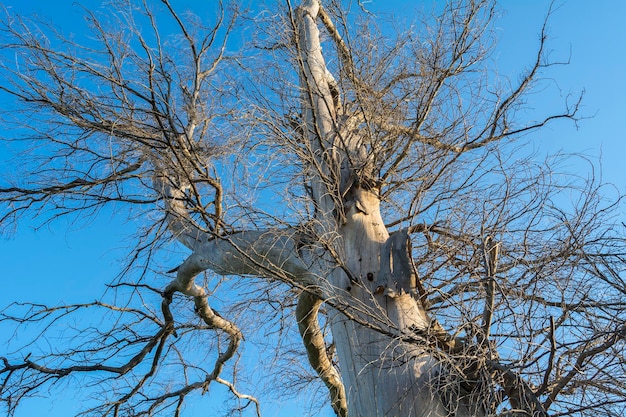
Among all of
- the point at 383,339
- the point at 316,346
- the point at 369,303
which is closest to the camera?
the point at 383,339

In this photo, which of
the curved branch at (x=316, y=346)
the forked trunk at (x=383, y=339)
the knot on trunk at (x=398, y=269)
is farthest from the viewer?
the curved branch at (x=316, y=346)

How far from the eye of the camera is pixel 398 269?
2.84 metres

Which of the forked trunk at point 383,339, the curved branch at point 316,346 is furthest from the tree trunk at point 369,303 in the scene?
the curved branch at point 316,346

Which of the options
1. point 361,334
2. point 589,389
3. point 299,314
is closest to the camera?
point 589,389

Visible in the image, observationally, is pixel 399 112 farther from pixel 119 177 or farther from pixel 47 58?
pixel 47 58

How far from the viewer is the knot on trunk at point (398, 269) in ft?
9.16

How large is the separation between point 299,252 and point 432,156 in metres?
1.09

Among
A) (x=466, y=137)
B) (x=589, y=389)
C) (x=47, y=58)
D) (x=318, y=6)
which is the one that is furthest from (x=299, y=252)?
(x=318, y=6)

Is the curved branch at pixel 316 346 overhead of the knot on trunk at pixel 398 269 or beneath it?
overhead

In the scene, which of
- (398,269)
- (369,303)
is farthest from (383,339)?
(398,269)

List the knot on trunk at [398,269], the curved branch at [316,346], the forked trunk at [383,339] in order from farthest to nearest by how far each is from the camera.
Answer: the curved branch at [316,346]
the knot on trunk at [398,269]
the forked trunk at [383,339]

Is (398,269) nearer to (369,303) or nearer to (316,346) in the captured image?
(369,303)

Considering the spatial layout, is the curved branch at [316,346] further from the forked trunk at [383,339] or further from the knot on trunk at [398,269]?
the knot on trunk at [398,269]

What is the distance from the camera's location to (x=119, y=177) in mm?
3762
